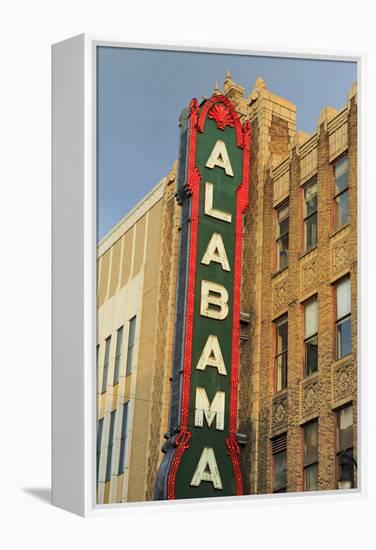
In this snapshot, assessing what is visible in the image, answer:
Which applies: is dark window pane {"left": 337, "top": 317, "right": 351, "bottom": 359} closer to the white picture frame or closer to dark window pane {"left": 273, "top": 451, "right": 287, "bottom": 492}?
dark window pane {"left": 273, "top": 451, "right": 287, "bottom": 492}

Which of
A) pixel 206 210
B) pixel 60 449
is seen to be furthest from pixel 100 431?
pixel 206 210

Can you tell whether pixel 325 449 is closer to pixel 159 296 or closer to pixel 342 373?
pixel 342 373

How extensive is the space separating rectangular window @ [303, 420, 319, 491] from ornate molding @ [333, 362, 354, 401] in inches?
24.7

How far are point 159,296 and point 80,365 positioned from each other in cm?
308

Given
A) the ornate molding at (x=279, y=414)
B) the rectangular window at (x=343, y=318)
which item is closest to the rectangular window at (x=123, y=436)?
the ornate molding at (x=279, y=414)

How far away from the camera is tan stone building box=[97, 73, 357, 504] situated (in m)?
23.7

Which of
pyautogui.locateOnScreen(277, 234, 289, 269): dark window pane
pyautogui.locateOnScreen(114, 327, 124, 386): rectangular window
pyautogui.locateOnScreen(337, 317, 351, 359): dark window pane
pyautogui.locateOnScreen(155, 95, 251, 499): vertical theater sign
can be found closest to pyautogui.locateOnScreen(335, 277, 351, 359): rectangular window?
pyautogui.locateOnScreen(337, 317, 351, 359): dark window pane

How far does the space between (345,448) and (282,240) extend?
3759mm

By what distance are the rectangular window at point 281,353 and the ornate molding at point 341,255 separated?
1300mm

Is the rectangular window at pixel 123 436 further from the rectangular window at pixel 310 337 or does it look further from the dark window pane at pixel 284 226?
the dark window pane at pixel 284 226

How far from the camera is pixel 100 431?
22438 mm

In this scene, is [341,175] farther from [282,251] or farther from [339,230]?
[282,251]

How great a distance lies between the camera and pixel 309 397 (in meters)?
24.4

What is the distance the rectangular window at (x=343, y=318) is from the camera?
2433 centimetres
